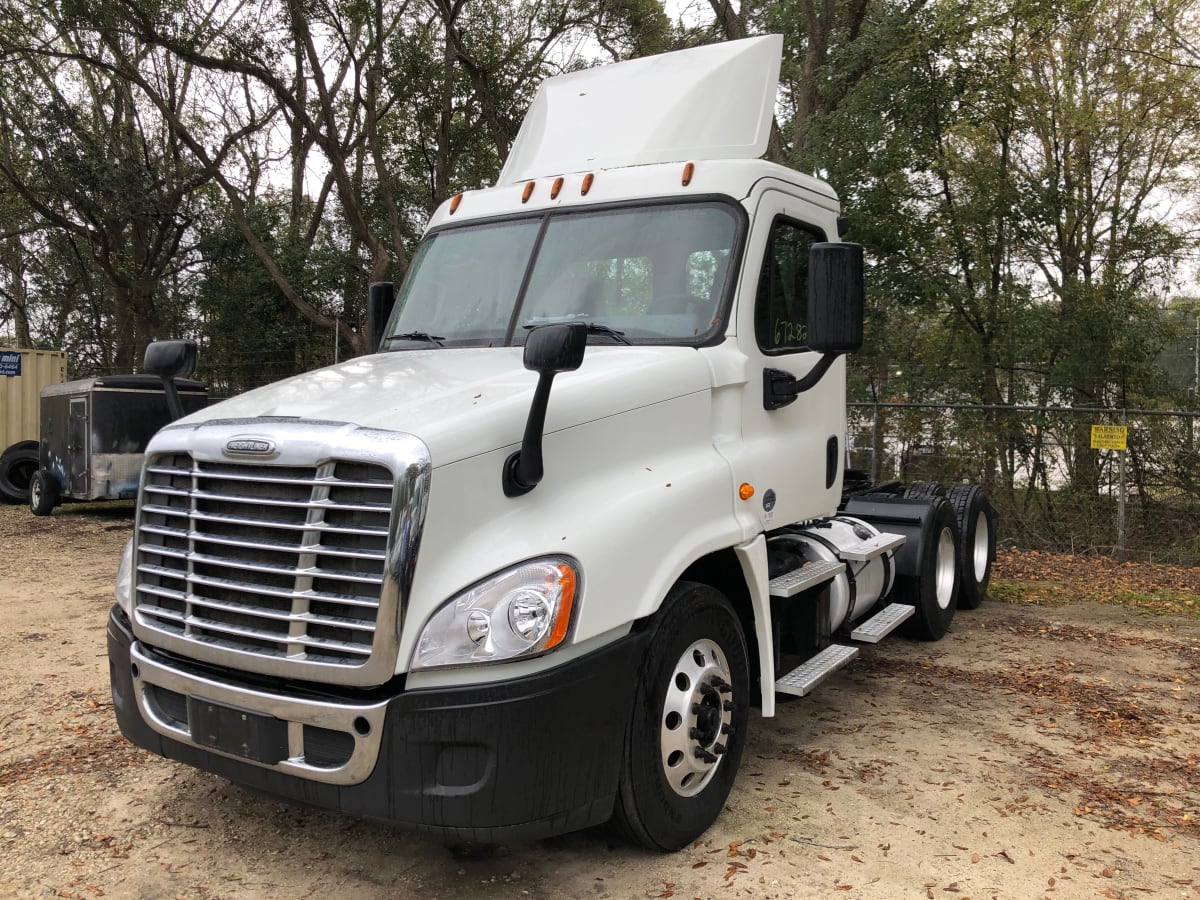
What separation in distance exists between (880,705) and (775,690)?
1.64 m

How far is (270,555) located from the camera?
305cm

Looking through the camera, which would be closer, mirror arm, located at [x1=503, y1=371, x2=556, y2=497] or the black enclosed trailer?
mirror arm, located at [x1=503, y1=371, x2=556, y2=497]

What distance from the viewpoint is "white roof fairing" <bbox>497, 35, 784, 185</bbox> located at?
4680 millimetres

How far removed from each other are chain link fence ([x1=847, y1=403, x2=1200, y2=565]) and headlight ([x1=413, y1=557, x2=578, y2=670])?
10670 millimetres

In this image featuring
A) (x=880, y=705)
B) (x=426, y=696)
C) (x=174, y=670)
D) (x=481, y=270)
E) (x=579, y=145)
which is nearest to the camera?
(x=426, y=696)

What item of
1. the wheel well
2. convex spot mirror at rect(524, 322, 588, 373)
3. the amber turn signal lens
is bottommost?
the wheel well

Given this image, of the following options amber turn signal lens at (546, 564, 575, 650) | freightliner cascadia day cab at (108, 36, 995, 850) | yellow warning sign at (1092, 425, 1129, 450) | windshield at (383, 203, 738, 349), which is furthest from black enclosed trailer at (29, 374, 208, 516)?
yellow warning sign at (1092, 425, 1129, 450)

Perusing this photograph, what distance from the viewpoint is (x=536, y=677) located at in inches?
113

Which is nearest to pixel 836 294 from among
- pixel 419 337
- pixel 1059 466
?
pixel 419 337

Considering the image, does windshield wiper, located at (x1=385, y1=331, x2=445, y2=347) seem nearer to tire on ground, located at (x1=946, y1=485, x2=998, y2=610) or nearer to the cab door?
the cab door

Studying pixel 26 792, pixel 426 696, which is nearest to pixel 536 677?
pixel 426 696

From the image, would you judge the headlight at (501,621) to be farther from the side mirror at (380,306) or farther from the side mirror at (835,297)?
the side mirror at (380,306)

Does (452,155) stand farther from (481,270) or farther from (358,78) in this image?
(481,270)

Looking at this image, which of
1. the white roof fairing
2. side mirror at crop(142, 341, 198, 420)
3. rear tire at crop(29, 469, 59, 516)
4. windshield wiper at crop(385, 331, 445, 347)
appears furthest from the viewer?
rear tire at crop(29, 469, 59, 516)
